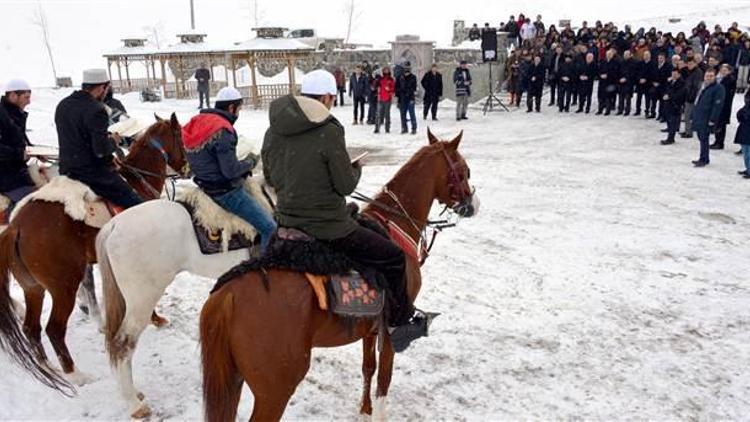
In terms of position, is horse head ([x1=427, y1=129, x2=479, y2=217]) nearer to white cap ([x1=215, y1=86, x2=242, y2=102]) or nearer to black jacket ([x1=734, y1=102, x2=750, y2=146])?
white cap ([x1=215, y1=86, x2=242, y2=102])

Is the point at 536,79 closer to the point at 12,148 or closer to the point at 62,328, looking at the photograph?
the point at 12,148

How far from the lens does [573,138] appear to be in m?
15.5

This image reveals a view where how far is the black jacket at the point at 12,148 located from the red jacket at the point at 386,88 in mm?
12135

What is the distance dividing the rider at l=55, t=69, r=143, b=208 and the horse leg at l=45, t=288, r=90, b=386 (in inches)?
37.0

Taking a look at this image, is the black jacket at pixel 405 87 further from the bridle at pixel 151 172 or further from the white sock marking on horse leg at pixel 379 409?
the white sock marking on horse leg at pixel 379 409

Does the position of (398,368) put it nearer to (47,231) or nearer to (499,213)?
(47,231)

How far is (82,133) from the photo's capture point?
4988 mm

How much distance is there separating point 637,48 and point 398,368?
55.0ft

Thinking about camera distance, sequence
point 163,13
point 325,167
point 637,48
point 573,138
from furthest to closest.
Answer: point 163,13
point 637,48
point 573,138
point 325,167

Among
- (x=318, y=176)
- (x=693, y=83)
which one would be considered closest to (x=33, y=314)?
(x=318, y=176)

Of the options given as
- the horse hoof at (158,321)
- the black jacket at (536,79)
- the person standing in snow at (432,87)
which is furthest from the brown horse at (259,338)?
the black jacket at (536,79)

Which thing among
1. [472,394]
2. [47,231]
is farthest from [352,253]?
[47,231]

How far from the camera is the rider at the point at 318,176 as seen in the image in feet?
10.7

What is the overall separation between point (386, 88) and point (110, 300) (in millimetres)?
13652
